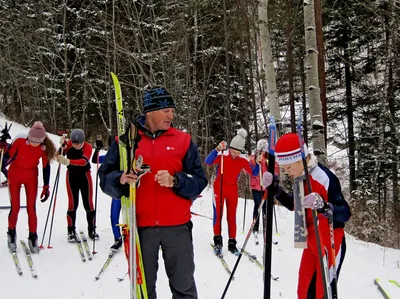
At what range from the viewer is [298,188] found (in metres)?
3.03

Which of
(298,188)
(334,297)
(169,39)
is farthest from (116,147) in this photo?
(169,39)

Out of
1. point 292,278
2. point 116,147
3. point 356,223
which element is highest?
point 116,147

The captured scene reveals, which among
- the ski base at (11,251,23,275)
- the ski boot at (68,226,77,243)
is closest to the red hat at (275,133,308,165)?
the ski base at (11,251,23,275)

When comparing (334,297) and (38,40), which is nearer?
(334,297)

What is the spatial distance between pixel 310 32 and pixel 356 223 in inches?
263

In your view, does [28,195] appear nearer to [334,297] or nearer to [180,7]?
[334,297]

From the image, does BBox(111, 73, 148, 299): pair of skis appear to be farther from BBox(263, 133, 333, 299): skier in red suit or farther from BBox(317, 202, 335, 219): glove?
BBox(317, 202, 335, 219): glove

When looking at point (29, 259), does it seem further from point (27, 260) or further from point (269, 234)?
point (269, 234)

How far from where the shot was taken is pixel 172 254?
275 centimetres

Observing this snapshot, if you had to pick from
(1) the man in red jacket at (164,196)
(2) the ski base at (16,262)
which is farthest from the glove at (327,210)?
(2) the ski base at (16,262)

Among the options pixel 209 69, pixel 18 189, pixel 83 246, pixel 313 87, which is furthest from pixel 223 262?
pixel 209 69

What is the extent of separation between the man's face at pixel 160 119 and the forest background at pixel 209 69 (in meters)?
9.71

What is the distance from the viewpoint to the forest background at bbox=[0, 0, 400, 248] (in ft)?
45.3

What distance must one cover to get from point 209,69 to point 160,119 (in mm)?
15426
